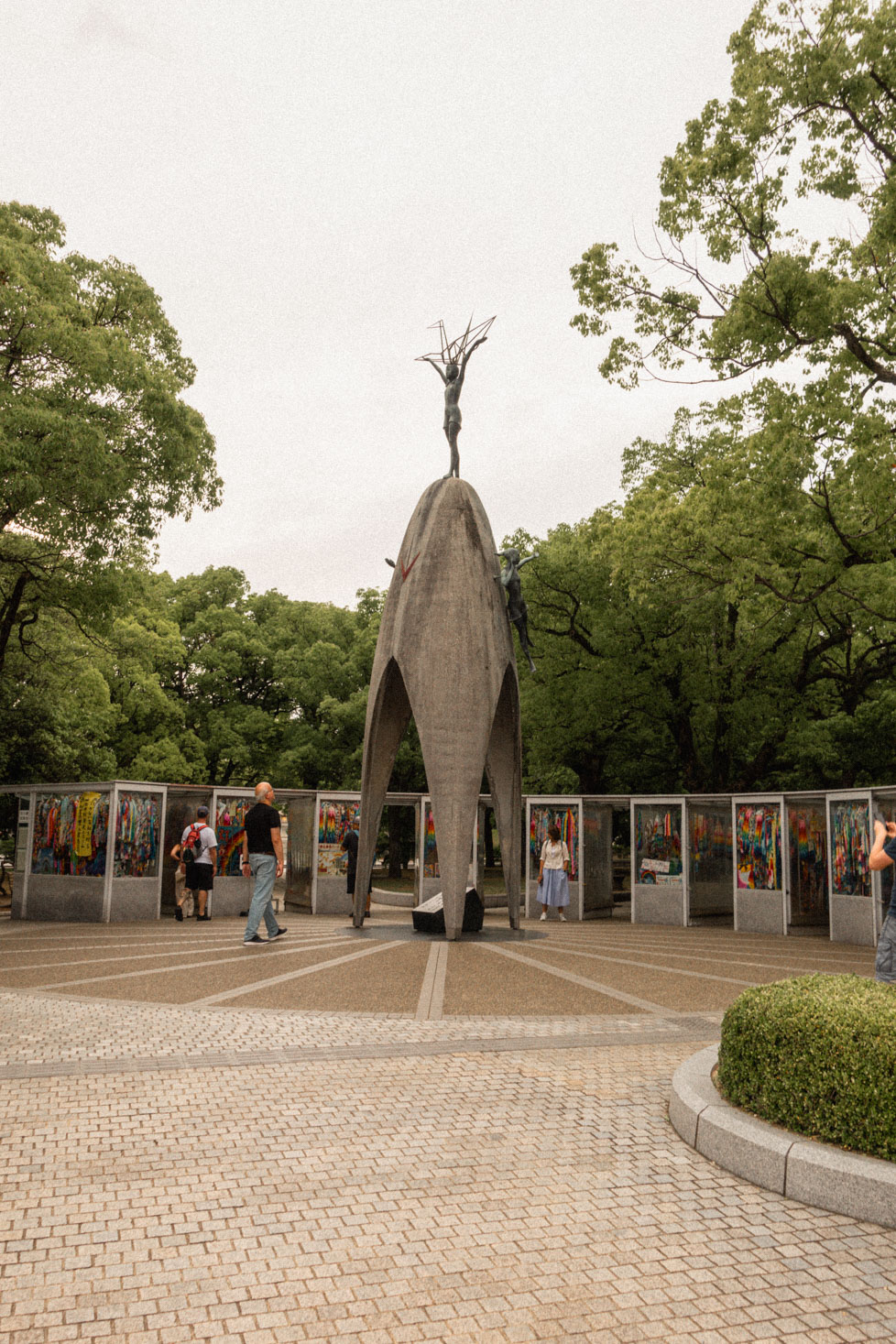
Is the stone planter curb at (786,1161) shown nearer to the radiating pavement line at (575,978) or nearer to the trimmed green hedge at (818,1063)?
the trimmed green hedge at (818,1063)

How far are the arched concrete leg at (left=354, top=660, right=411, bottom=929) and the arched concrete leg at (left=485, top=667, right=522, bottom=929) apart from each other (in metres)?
1.53

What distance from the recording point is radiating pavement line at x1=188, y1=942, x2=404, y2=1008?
342 inches

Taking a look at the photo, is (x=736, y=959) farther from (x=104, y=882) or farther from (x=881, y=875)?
(x=104, y=882)

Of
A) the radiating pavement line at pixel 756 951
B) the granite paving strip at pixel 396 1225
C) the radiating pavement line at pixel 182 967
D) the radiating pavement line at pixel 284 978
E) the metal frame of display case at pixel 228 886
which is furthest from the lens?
the metal frame of display case at pixel 228 886

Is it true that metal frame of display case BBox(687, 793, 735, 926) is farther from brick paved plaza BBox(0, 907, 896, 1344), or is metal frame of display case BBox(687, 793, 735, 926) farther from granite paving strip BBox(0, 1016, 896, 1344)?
granite paving strip BBox(0, 1016, 896, 1344)

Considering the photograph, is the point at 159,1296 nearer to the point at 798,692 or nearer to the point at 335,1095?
the point at 335,1095

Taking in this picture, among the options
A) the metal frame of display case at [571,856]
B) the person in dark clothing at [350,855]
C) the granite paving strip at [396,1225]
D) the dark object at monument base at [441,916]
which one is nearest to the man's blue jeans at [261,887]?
the dark object at monument base at [441,916]

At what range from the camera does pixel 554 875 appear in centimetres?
1959

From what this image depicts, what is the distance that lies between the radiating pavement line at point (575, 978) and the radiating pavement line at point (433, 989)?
0.80 metres

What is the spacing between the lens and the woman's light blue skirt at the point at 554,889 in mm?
19562

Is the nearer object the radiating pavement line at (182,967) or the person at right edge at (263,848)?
the radiating pavement line at (182,967)

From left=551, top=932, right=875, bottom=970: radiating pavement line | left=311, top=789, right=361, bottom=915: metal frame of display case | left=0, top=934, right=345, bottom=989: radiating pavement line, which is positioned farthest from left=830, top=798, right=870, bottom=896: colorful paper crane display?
left=311, top=789, right=361, bottom=915: metal frame of display case

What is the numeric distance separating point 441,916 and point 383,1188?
10521mm

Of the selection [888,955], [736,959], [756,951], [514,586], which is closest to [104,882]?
[514,586]
